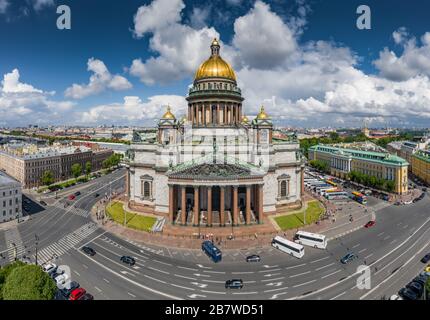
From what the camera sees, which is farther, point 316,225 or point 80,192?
point 80,192

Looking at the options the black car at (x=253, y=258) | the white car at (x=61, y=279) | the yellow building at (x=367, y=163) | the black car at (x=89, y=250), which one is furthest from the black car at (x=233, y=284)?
the yellow building at (x=367, y=163)

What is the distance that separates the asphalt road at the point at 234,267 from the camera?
134 feet

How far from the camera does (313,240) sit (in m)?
56.1

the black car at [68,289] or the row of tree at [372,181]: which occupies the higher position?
the row of tree at [372,181]

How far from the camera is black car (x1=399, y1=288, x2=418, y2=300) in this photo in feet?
126

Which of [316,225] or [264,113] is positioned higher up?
[264,113]

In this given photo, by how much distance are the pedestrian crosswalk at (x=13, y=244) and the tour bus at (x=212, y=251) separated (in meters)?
32.9

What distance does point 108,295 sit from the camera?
39812 millimetres

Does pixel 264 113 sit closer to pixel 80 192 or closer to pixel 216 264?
pixel 216 264

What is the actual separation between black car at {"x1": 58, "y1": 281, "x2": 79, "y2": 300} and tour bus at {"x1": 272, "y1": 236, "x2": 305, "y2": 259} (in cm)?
3417

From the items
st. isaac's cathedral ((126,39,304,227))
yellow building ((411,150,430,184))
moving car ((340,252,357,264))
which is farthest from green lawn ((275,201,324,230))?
yellow building ((411,150,430,184))

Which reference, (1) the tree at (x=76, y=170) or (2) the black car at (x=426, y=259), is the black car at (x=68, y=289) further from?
(1) the tree at (x=76, y=170)
